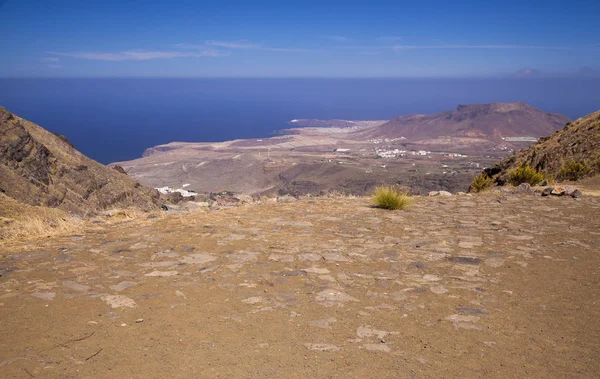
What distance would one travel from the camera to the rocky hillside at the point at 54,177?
44.9 ft

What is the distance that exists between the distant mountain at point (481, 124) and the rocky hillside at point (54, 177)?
362 feet

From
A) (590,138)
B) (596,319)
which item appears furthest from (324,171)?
(596,319)

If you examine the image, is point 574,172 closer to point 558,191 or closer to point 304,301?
point 558,191

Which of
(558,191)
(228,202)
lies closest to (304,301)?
(228,202)

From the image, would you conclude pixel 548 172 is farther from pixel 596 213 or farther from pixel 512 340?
pixel 512 340

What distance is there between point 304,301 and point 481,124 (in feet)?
436

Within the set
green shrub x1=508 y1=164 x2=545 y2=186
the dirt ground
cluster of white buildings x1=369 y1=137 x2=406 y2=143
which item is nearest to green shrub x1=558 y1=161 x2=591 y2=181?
green shrub x1=508 y1=164 x2=545 y2=186

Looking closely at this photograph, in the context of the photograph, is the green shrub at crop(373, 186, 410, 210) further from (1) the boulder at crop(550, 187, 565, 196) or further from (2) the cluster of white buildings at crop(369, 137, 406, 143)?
(2) the cluster of white buildings at crop(369, 137, 406, 143)

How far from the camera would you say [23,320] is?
159 inches

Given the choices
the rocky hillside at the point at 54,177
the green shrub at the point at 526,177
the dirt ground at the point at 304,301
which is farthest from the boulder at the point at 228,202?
the green shrub at the point at 526,177

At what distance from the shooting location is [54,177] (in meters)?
16.8

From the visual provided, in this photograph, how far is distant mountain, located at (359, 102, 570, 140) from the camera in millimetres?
116750

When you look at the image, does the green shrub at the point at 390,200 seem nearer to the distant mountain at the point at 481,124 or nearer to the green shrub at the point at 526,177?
the green shrub at the point at 526,177

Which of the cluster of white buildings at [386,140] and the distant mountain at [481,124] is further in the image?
the cluster of white buildings at [386,140]
